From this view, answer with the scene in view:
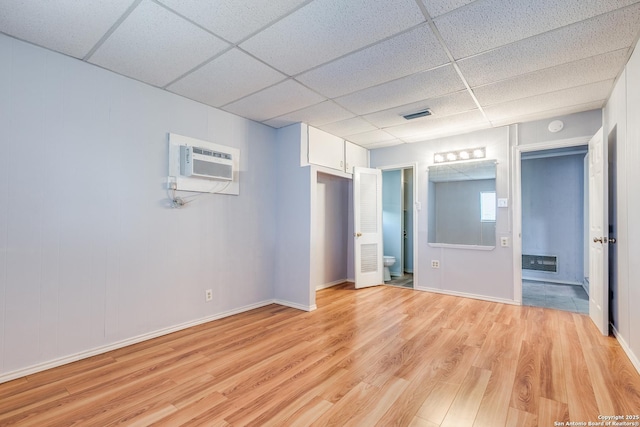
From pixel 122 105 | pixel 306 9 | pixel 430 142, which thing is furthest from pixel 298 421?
pixel 430 142

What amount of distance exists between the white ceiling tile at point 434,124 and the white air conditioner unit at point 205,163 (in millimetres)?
2232

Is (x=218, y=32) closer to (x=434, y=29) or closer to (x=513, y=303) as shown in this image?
(x=434, y=29)

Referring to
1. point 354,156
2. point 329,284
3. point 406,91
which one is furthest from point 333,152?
point 329,284

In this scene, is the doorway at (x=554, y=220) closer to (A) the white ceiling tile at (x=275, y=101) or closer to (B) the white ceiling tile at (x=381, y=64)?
(B) the white ceiling tile at (x=381, y=64)

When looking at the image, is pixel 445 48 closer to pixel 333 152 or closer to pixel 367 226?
pixel 333 152

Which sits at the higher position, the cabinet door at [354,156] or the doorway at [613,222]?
the cabinet door at [354,156]

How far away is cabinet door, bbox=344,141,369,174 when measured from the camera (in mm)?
4785

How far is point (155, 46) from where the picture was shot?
88.4 inches

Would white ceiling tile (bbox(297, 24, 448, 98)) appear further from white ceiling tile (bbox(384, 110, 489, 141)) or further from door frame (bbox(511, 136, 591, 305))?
door frame (bbox(511, 136, 591, 305))

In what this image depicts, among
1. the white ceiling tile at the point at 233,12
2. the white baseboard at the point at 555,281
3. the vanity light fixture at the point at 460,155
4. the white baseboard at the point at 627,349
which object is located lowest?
the white baseboard at the point at 555,281

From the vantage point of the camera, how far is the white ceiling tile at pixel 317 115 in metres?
3.41

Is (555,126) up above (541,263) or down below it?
above

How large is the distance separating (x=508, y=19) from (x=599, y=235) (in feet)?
8.00

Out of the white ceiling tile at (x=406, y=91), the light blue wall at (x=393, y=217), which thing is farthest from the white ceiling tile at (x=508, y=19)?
the light blue wall at (x=393, y=217)
